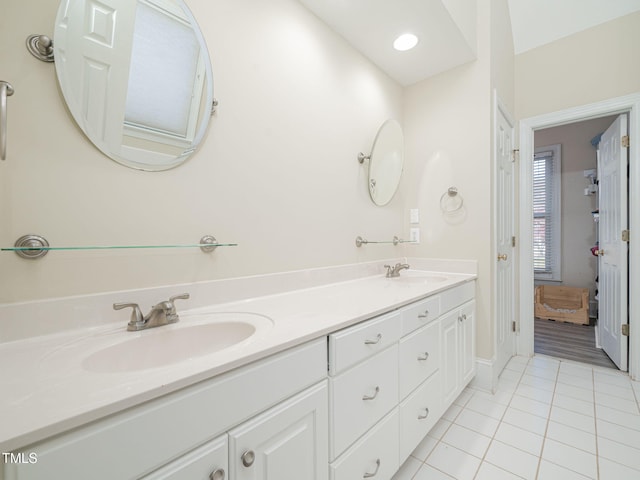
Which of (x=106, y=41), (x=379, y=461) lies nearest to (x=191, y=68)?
(x=106, y=41)

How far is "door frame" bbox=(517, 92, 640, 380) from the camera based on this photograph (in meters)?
2.07

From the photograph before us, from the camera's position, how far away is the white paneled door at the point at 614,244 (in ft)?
7.09

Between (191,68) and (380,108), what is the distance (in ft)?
4.70

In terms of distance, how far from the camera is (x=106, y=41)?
2.96ft

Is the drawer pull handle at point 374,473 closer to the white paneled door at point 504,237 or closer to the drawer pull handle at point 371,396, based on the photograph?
the drawer pull handle at point 371,396

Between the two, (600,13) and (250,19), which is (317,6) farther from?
(600,13)

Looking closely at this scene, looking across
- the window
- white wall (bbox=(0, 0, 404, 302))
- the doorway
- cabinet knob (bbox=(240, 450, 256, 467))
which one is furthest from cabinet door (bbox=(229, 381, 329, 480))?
the window

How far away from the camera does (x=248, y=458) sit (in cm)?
65

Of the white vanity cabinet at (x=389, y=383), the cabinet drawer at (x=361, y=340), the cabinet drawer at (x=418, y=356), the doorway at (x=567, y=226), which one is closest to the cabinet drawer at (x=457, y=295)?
the white vanity cabinet at (x=389, y=383)

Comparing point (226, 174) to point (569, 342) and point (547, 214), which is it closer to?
point (569, 342)

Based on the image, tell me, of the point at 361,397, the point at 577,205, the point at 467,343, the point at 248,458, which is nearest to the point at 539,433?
the point at 467,343

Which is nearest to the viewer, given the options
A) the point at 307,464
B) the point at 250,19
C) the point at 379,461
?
the point at 307,464

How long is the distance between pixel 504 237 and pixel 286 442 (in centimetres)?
226

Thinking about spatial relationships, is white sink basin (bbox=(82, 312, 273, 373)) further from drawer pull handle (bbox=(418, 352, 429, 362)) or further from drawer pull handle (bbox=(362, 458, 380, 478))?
drawer pull handle (bbox=(418, 352, 429, 362))
